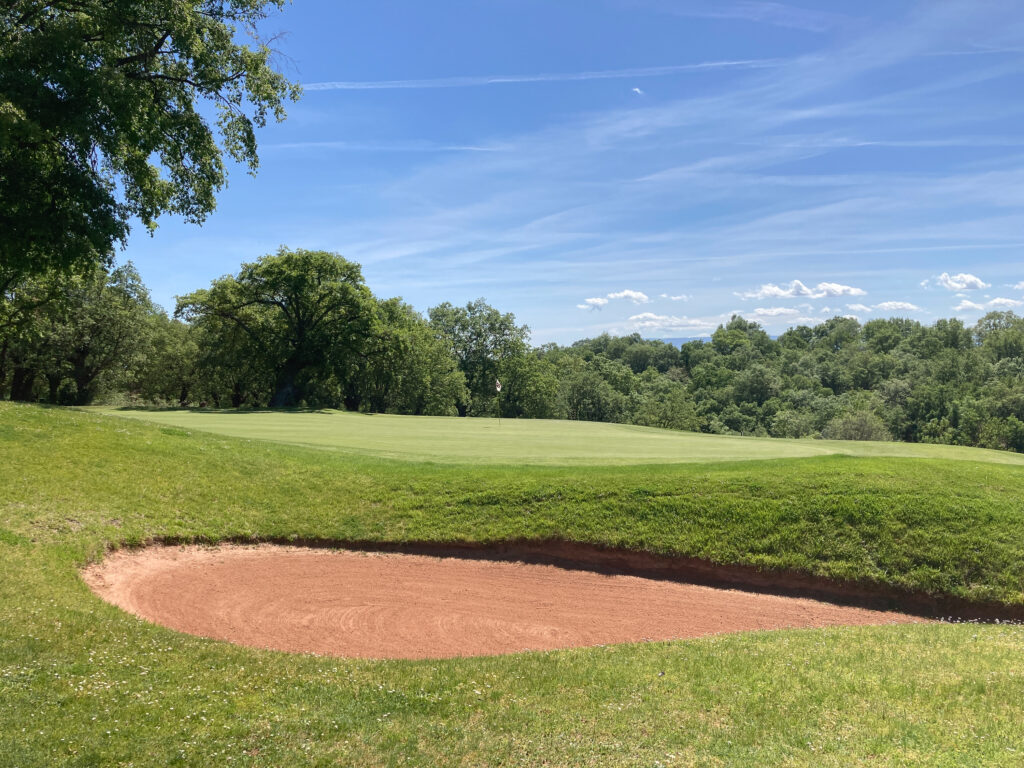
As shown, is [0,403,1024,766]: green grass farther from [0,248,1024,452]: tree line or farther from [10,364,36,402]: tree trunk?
[10,364,36,402]: tree trunk

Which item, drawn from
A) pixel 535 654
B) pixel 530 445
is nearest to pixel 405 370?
pixel 530 445

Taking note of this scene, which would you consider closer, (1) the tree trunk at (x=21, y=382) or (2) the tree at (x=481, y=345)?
(1) the tree trunk at (x=21, y=382)

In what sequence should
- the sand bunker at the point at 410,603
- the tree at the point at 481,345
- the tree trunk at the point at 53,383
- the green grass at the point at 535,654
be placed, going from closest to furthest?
the green grass at the point at 535,654 < the sand bunker at the point at 410,603 < the tree trunk at the point at 53,383 < the tree at the point at 481,345

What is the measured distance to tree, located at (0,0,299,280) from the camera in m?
13.0

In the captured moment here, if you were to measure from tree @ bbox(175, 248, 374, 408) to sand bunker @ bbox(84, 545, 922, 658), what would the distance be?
38.1 meters

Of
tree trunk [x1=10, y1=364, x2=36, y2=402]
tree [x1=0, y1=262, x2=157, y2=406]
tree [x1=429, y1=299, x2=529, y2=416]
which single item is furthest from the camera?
tree [x1=429, y1=299, x2=529, y2=416]

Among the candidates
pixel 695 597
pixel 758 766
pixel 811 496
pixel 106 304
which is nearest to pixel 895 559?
pixel 811 496

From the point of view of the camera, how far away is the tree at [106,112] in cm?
1295

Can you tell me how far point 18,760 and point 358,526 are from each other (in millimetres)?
9388

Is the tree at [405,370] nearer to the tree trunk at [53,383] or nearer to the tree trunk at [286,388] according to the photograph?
the tree trunk at [286,388]

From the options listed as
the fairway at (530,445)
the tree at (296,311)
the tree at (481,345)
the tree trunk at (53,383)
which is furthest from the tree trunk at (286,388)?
the tree at (481,345)

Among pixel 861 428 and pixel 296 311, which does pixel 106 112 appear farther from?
pixel 861 428

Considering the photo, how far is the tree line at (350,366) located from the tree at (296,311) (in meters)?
0.12

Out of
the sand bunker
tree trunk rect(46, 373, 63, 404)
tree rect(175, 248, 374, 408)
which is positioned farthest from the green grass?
tree trunk rect(46, 373, 63, 404)
